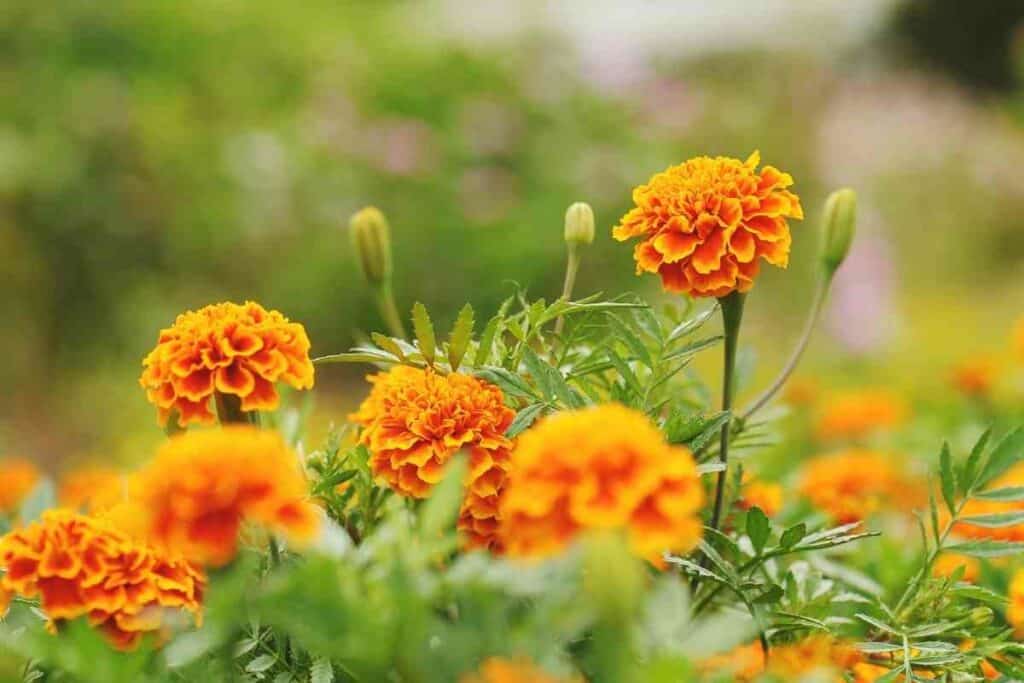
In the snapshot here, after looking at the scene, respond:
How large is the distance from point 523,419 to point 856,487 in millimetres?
767

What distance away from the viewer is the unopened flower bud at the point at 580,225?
0.87 m

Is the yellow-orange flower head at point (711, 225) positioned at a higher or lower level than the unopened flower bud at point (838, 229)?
higher

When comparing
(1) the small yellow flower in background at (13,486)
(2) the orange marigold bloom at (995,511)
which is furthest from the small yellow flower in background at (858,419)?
(1) the small yellow flower in background at (13,486)

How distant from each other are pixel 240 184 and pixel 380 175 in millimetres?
414

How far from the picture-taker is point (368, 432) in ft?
2.43

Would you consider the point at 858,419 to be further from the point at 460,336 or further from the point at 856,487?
the point at 460,336

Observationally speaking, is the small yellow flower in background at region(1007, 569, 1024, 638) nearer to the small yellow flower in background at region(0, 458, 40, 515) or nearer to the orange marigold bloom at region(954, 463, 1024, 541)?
the orange marigold bloom at region(954, 463, 1024, 541)

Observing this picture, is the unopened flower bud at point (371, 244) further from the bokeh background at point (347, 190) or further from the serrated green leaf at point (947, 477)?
the bokeh background at point (347, 190)

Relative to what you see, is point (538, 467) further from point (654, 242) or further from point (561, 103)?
point (561, 103)

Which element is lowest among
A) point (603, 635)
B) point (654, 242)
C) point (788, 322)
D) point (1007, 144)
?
point (788, 322)

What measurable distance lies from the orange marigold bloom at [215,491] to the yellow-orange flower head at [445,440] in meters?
0.16

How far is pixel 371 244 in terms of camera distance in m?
0.91

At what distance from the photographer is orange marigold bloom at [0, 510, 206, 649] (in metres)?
0.68

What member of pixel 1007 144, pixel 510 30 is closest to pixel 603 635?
pixel 510 30
